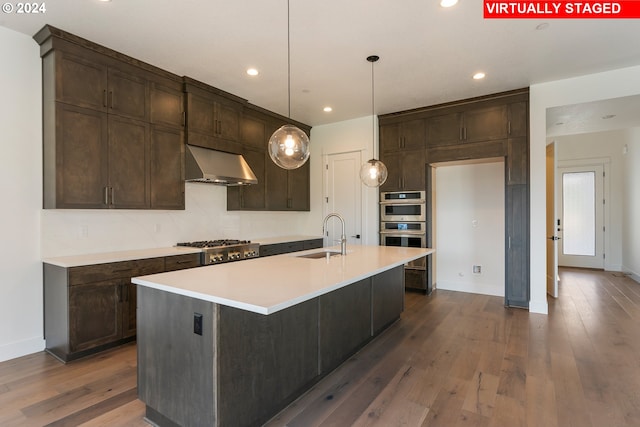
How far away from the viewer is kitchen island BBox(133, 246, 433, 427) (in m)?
1.67

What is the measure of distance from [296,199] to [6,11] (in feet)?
13.5

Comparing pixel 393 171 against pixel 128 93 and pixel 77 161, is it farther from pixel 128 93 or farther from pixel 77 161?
pixel 77 161

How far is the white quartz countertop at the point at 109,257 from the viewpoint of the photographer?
283 cm

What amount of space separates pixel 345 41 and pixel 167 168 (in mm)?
2402

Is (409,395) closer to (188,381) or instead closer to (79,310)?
(188,381)

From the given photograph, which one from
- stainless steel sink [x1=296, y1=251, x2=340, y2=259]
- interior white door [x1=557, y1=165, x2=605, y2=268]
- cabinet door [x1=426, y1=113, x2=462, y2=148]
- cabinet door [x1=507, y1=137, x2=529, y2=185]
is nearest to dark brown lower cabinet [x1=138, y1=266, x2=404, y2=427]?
stainless steel sink [x1=296, y1=251, x2=340, y2=259]

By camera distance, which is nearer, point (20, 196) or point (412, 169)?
point (20, 196)

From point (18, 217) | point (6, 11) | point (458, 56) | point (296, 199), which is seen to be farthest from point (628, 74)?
point (18, 217)

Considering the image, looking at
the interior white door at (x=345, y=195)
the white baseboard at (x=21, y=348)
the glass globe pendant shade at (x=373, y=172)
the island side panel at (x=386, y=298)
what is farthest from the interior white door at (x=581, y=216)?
the white baseboard at (x=21, y=348)

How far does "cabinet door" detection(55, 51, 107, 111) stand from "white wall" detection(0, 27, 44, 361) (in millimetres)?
327

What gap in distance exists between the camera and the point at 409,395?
2301 mm

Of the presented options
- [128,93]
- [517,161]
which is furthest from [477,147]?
[128,93]

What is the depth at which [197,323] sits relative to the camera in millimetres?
1723

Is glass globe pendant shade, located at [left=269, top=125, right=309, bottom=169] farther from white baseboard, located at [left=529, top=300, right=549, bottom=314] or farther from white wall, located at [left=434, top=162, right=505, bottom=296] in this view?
white baseboard, located at [left=529, top=300, right=549, bottom=314]
